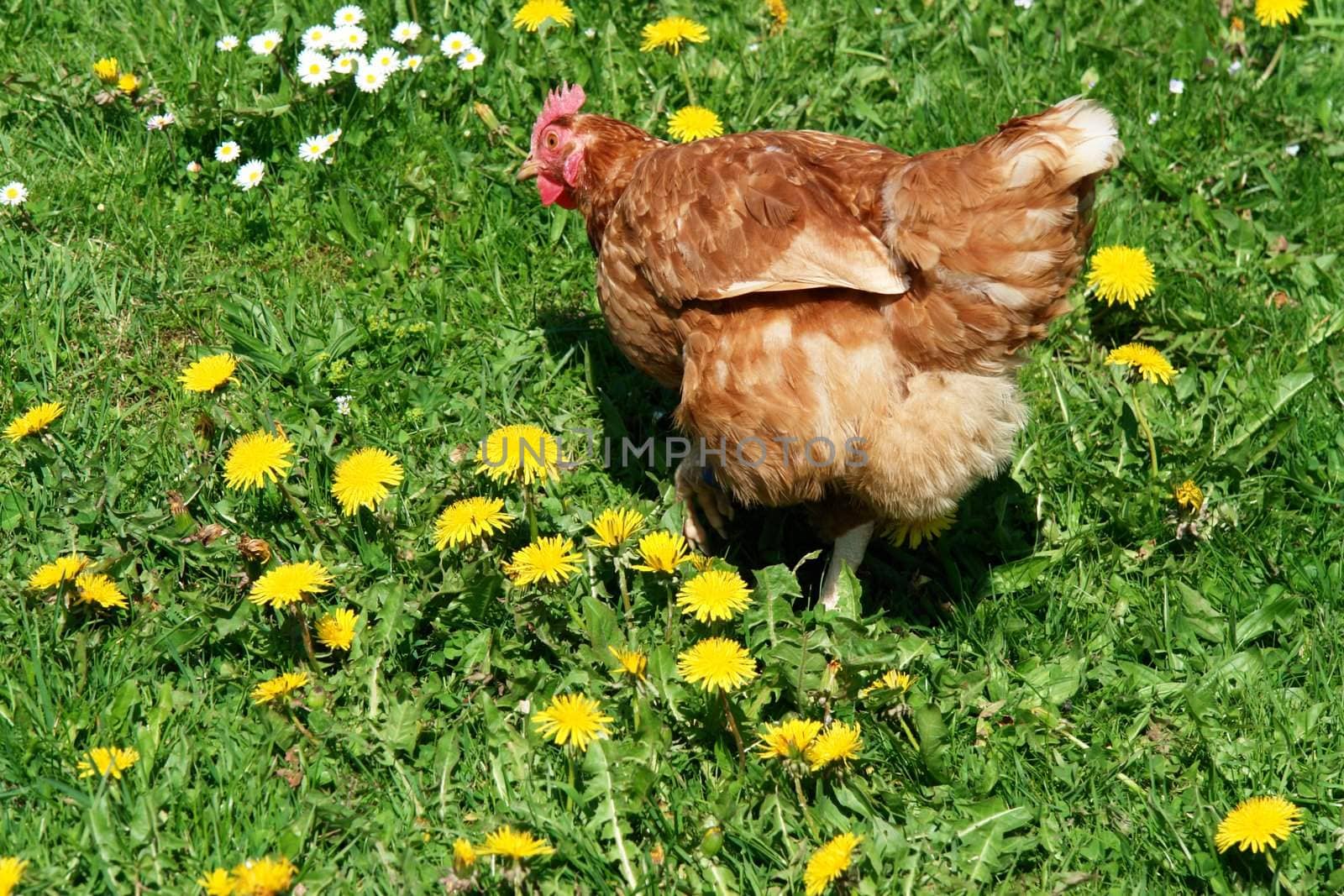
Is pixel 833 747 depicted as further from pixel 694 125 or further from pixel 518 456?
pixel 694 125

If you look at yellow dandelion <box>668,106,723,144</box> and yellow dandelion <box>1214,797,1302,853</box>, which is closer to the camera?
yellow dandelion <box>1214,797,1302,853</box>

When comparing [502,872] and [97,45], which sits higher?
[97,45]

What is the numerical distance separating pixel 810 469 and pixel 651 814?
1.03m

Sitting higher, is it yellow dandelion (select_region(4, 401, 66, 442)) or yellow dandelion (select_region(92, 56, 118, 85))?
yellow dandelion (select_region(92, 56, 118, 85))

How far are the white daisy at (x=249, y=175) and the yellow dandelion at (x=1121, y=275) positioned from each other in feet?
10.2

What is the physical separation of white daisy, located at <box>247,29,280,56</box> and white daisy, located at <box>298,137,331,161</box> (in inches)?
18.1

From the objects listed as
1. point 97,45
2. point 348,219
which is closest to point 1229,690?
point 348,219

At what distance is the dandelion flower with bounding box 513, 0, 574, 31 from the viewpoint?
201 inches

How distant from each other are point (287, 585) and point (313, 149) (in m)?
2.16

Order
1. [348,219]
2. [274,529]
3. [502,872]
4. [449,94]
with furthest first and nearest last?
[449,94] < [348,219] < [274,529] < [502,872]

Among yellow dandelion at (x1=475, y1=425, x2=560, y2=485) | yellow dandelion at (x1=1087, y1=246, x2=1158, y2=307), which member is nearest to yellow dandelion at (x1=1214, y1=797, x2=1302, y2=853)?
yellow dandelion at (x1=1087, y1=246, x2=1158, y2=307)

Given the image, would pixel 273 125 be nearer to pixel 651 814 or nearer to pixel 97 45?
pixel 97 45

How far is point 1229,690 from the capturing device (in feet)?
11.9

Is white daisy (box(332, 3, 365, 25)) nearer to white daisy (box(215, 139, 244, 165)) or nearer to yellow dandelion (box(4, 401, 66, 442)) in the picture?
white daisy (box(215, 139, 244, 165))
